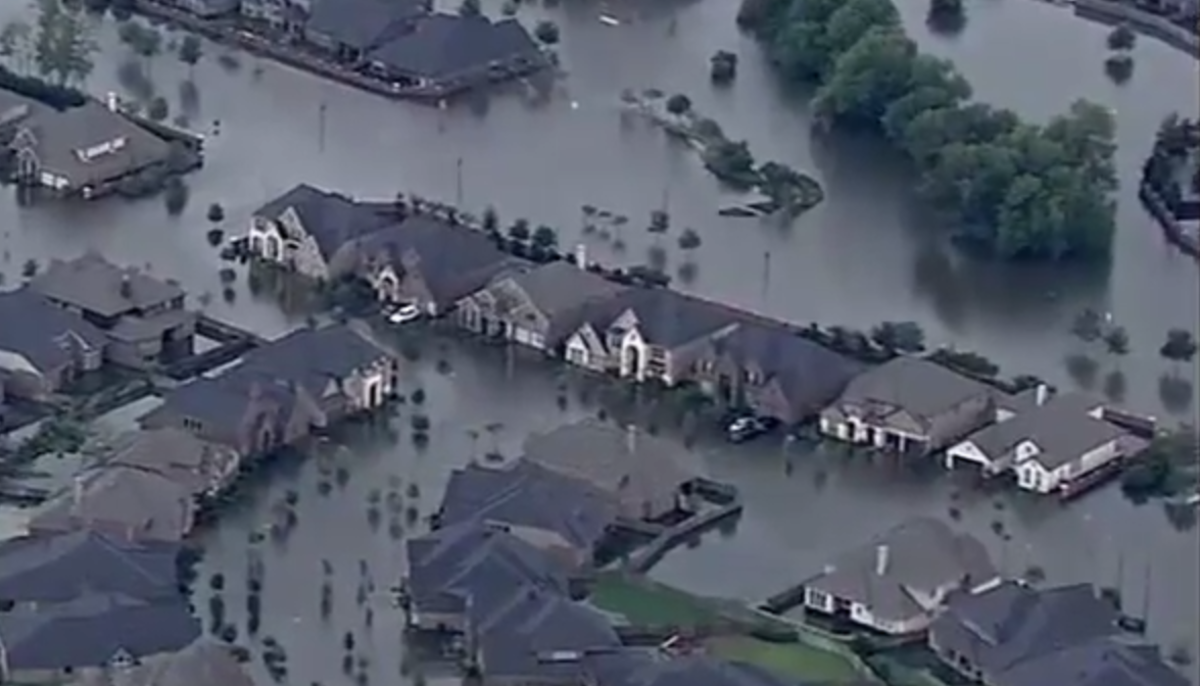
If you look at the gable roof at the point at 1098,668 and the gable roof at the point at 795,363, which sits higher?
the gable roof at the point at 795,363

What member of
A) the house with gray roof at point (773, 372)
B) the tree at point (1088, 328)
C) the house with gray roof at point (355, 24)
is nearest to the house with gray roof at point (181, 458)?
the house with gray roof at point (773, 372)

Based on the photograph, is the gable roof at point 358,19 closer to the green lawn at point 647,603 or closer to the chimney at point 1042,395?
the chimney at point 1042,395

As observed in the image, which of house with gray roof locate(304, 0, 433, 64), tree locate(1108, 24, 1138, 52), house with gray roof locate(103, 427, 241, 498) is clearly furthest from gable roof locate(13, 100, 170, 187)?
tree locate(1108, 24, 1138, 52)

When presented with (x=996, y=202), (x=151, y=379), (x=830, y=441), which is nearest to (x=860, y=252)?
(x=996, y=202)

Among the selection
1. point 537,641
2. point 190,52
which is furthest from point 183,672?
point 190,52

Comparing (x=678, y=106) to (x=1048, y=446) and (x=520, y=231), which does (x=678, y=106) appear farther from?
(x=1048, y=446)

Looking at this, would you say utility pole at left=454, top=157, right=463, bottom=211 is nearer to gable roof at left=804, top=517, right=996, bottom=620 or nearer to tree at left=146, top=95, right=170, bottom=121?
tree at left=146, top=95, right=170, bottom=121

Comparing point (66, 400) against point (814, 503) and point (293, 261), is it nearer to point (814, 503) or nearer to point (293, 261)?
point (293, 261)
